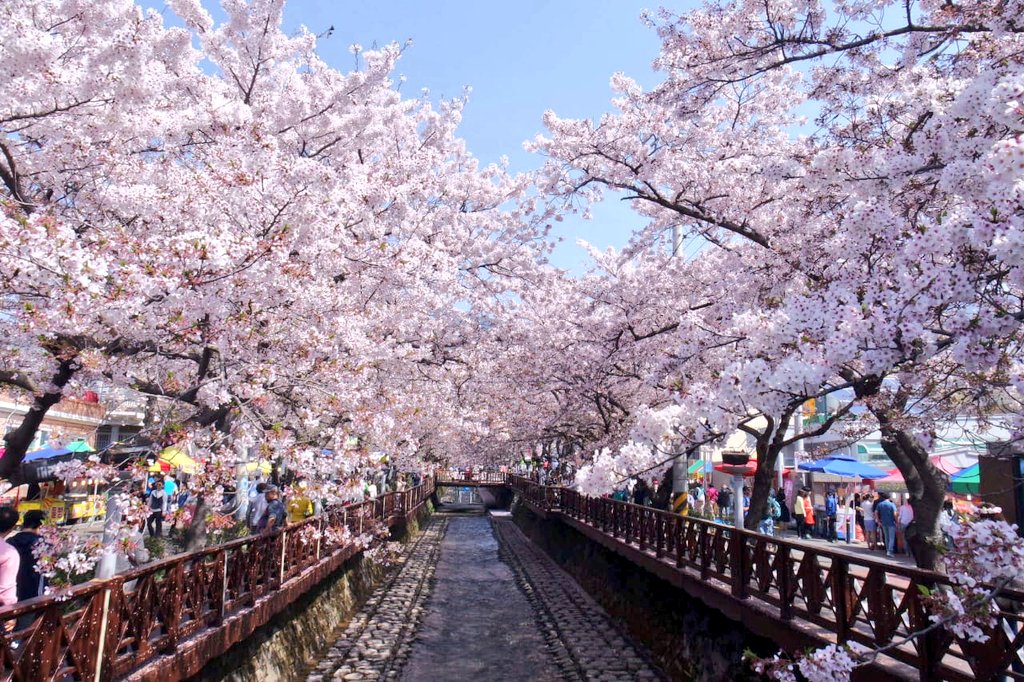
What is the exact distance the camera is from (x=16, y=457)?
→ 5785 mm

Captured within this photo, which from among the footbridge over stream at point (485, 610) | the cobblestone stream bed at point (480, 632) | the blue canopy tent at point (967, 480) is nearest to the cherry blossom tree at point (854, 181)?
the footbridge over stream at point (485, 610)

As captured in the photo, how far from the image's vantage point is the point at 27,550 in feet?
20.9

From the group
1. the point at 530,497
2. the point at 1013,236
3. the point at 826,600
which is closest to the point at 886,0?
the point at 1013,236

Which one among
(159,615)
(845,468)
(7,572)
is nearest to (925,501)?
(159,615)

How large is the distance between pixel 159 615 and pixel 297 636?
5197 millimetres

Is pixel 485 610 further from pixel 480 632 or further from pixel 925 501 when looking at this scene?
pixel 925 501

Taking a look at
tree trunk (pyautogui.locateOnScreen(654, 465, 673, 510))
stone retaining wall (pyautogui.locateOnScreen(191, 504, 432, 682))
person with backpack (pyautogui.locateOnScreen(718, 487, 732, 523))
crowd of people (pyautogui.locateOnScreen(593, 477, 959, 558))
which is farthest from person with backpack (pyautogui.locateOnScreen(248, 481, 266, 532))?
person with backpack (pyautogui.locateOnScreen(718, 487, 732, 523))

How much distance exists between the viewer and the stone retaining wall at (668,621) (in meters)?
9.34

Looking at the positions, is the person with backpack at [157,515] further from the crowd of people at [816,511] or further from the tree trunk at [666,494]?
the tree trunk at [666,494]

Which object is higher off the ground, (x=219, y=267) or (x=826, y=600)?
(x=219, y=267)

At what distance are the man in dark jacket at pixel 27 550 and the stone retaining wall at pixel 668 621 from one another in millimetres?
7748

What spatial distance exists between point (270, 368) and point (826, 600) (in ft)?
20.6

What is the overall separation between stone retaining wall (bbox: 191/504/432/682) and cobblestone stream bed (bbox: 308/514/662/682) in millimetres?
301

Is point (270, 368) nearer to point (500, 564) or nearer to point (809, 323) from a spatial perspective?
point (809, 323)
